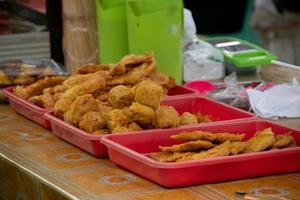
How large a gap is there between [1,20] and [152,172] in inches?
48.2

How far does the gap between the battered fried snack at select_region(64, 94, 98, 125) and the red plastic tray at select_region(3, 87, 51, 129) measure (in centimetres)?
17

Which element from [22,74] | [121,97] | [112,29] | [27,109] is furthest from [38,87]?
[121,97]

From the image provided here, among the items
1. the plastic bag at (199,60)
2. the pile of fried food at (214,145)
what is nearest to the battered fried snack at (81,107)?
the pile of fried food at (214,145)

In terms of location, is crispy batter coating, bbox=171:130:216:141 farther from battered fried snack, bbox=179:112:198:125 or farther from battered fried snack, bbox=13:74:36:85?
battered fried snack, bbox=13:74:36:85

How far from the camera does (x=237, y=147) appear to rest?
164 centimetres

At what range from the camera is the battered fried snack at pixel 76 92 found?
1.96 m

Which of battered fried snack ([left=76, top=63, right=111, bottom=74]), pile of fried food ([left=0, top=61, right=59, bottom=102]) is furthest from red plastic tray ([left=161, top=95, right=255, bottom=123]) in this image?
pile of fried food ([left=0, top=61, right=59, bottom=102])

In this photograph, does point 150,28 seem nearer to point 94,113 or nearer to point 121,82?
point 121,82

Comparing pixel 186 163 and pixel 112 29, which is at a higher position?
pixel 112 29

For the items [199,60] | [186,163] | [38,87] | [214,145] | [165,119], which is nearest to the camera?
[186,163]

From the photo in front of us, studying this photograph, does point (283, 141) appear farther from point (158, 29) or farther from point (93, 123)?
point (158, 29)

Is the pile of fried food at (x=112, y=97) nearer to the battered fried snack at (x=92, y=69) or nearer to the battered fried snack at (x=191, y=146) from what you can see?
the battered fried snack at (x=92, y=69)

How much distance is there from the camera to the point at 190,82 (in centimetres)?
246

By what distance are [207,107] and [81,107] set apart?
38 centimetres
